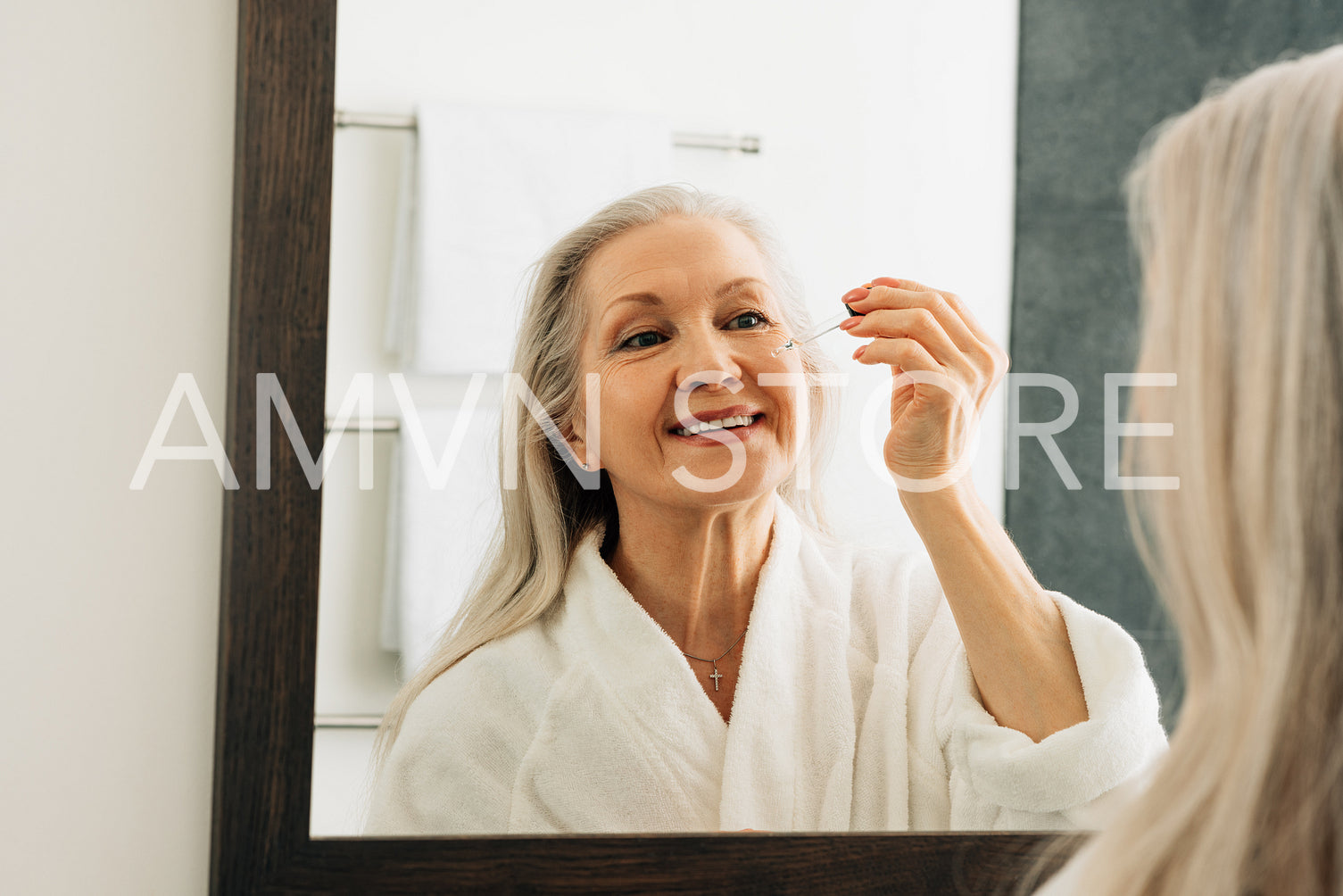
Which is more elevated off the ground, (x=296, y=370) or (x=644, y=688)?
(x=296, y=370)

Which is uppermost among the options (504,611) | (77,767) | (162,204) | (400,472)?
(162,204)

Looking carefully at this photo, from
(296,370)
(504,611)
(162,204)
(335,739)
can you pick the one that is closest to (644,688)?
(504,611)

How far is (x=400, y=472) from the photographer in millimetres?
752

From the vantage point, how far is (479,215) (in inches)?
29.5

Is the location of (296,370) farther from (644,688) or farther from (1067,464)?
(1067,464)

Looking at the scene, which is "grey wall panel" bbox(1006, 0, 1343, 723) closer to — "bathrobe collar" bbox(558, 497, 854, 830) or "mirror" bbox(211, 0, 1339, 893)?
"bathrobe collar" bbox(558, 497, 854, 830)

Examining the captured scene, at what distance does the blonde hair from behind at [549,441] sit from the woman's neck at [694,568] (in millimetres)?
31

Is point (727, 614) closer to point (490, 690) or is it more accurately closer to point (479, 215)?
point (490, 690)

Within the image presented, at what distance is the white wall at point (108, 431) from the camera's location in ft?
2.42

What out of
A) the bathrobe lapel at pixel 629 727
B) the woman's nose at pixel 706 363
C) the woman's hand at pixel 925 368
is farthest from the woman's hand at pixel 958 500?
the bathrobe lapel at pixel 629 727

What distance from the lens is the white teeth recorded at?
77cm

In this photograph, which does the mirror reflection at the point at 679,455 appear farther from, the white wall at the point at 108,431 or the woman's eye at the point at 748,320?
the white wall at the point at 108,431

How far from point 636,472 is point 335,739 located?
297 millimetres

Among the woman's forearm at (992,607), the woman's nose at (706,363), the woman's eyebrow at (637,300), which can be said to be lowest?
the woman's forearm at (992,607)
